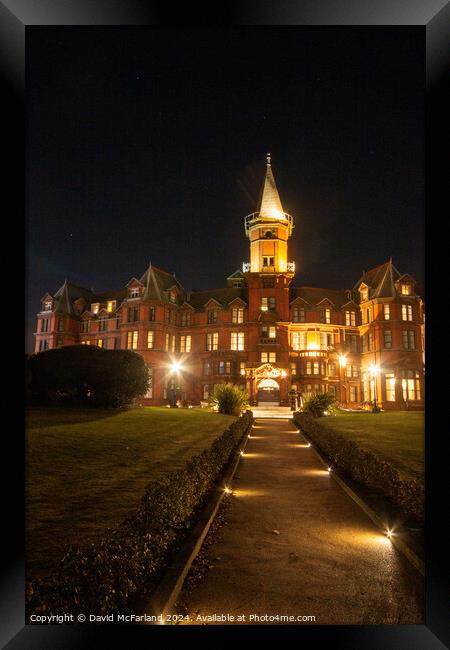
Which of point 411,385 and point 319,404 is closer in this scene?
point 319,404

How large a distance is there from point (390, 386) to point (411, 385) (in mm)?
2228

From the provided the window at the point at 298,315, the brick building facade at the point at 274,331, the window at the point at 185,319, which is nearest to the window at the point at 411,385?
the brick building facade at the point at 274,331

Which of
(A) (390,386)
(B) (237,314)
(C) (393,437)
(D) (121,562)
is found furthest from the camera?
(B) (237,314)

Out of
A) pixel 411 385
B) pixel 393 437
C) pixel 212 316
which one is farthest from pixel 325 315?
pixel 393 437

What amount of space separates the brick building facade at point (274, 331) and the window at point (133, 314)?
13cm

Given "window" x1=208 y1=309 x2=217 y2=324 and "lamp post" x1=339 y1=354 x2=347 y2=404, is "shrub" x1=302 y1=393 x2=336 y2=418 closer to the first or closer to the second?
"lamp post" x1=339 y1=354 x2=347 y2=404

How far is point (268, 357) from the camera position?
5506 centimetres

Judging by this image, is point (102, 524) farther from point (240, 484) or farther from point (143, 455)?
point (143, 455)

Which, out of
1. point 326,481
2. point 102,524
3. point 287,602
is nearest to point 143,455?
point 326,481

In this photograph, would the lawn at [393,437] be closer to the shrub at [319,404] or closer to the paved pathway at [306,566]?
the paved pathway at [306,566]

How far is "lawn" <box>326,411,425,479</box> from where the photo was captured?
15.4 metres

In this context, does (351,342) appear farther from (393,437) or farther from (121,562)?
(121,562)

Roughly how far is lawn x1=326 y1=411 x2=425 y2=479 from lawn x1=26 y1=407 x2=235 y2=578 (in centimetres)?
683
